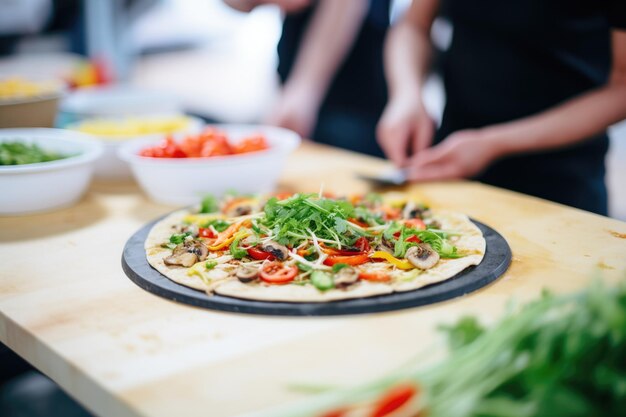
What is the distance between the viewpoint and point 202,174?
1847 millimetres

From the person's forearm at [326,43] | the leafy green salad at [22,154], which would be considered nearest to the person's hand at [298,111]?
the person's forearm at [326,43]

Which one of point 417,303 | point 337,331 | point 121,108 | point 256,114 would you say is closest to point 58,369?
point 337,331

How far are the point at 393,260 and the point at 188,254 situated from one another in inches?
15.6

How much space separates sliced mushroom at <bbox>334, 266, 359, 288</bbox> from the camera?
1.24 metres

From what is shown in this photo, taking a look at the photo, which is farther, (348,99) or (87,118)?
(348,99)

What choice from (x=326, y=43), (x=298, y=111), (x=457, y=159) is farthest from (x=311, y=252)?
(x=326, y=43)

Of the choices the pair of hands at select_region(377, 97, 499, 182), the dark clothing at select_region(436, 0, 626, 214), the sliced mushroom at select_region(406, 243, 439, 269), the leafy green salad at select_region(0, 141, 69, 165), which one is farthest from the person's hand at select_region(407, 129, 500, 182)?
the leafy green salad at select_region(0, 141, 69, 165)

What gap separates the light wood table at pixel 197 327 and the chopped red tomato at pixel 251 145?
14.8 inches

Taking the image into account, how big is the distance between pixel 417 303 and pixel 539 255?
1.22 feet

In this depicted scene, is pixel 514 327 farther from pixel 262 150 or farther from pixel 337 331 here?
pixel 262 150

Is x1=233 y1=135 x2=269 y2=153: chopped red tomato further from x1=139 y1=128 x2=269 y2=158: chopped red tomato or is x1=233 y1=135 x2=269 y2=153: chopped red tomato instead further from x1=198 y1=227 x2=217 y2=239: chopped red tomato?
x1=198 y1=227 x2=217 y2=239: chopped red tomato

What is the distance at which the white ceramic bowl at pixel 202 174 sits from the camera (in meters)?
1.83

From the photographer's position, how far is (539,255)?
1441 millimetres

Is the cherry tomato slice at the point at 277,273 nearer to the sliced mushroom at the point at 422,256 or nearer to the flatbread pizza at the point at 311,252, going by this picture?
the flatbread pizza at the point at 311,252
